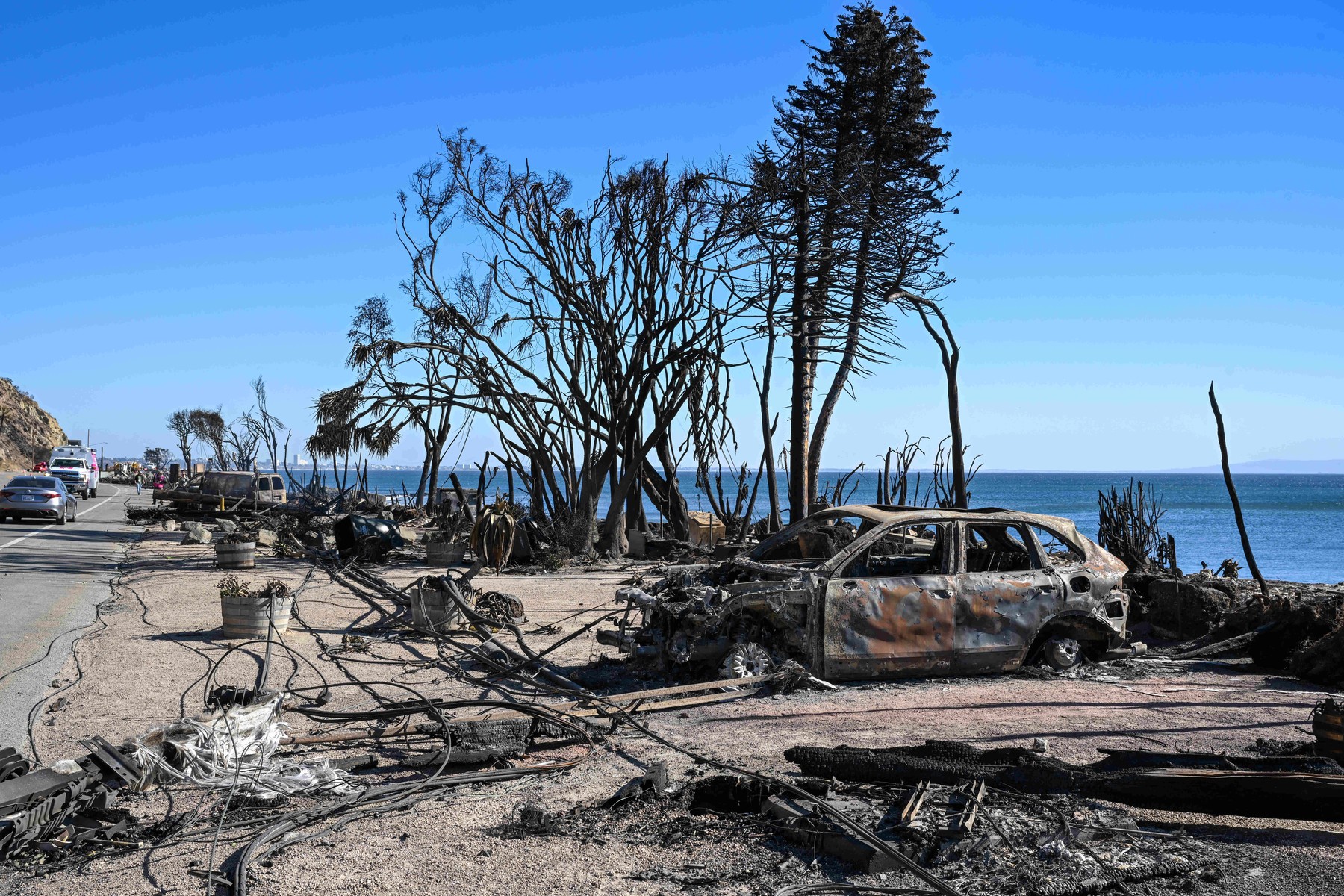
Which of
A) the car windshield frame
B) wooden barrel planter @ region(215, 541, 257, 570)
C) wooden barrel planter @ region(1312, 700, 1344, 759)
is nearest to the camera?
wooden barrel planter @ region(1312, 700, 1344, 759)

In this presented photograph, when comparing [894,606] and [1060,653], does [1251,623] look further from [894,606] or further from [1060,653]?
[894,606]

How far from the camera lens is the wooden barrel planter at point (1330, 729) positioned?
6.24m

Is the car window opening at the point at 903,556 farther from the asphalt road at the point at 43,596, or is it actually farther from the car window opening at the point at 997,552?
the asphalt road at the point at 43,596

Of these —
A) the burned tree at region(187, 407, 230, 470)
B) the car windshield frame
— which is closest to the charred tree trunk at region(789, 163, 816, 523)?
the car windshield frame

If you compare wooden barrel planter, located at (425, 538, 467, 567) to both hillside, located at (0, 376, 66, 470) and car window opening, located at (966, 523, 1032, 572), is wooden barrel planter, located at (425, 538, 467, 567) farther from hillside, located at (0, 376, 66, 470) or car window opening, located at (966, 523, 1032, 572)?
hillside, located at (0, 376, 66, 470)

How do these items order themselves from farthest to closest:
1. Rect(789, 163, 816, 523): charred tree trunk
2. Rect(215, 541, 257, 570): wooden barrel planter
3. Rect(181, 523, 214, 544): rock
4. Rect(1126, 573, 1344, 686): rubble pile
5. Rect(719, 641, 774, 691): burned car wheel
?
1. Rect(181, 523, 214, 544): rock
2. Rect(789, 163, 816, 523): charred tree trunk
3. Rect(215, 541, 257, 570): wooden barrel planter
4. Rect(1126, 573, 1344, 686): rubble pile
5. Rect(719, 641, 774, 691): burned car wheel

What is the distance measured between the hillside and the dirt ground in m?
73.1

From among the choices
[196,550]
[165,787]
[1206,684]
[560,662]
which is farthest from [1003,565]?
[196,550]

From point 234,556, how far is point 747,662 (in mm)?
13560

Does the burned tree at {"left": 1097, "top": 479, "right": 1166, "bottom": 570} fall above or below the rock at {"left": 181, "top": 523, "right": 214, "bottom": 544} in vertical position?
above

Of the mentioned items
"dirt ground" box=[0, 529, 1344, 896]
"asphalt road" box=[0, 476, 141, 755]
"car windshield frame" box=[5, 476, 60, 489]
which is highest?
"car windshield frame" box=[5, 476, 60, 489]

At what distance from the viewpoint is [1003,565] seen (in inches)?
408

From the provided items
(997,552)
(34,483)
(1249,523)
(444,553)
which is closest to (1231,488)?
(997,552)

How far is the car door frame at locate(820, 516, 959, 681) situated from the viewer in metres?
8.79
